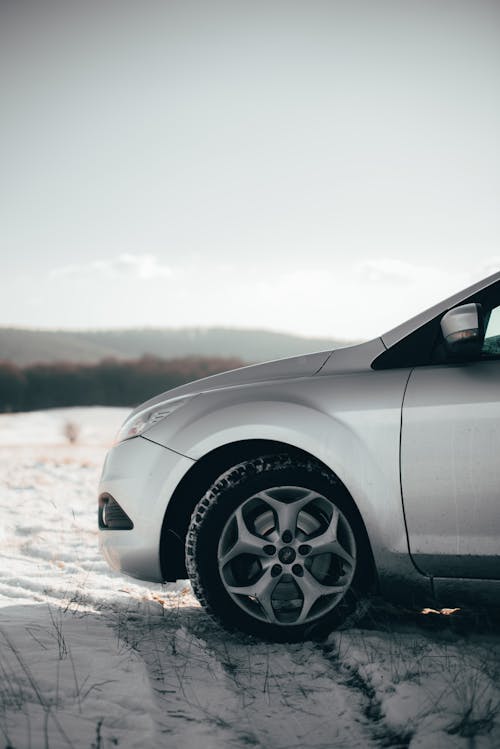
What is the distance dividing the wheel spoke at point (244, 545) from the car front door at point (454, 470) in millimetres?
681

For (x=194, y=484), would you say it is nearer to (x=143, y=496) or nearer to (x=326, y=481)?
(x=143, y=496)

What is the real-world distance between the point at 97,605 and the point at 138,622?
0.45 meters

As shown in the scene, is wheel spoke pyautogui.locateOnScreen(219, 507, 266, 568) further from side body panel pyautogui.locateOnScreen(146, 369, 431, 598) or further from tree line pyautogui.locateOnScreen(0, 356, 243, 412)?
tree line pyautogui.locateOnScreen(0, 356, 243, 412)

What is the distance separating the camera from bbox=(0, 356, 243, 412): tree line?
67000mm

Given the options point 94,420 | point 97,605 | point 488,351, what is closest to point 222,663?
point 97,605

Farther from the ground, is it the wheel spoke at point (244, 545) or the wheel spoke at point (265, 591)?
the wheel spoke at point (244, 545)

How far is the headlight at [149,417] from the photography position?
3.39 m

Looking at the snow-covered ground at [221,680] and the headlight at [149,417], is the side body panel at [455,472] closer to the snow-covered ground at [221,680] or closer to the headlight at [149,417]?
the snow-covered ground at [221,680]

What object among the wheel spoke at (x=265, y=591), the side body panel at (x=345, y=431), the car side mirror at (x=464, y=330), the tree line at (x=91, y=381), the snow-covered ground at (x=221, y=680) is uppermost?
the tree line at (x=91, y=381)

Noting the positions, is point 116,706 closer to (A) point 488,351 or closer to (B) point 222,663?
(B) point 222,663

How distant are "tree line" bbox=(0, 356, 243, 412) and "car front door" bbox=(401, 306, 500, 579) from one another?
207ft

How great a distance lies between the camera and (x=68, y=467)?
13.7 m

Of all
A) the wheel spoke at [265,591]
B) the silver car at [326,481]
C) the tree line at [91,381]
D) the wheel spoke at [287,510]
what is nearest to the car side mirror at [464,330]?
the silver car at [326,481]

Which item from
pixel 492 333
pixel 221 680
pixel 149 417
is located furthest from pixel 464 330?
pixel 221 680
